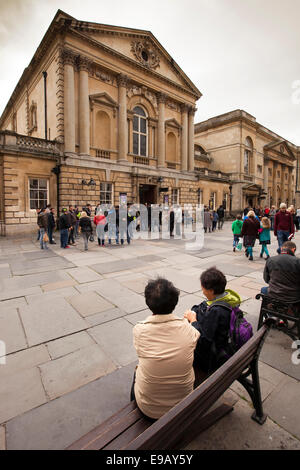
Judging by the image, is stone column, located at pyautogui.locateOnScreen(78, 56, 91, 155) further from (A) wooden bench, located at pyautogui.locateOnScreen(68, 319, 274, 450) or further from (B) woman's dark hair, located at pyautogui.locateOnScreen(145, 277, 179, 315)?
(A) wooden bench, located at pyautogui.locateOnScreen(68, 319, 274, 450)

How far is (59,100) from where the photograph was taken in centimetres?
1527

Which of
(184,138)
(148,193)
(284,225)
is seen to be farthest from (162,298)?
(184,138)

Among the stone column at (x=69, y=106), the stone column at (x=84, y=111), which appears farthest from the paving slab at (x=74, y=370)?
the stone column at (x=84, y=111)

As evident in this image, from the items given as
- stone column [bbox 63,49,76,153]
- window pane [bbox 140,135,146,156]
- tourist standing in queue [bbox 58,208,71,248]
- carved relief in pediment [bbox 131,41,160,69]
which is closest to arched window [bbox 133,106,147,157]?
window pane [bbox 140,135,146,156]

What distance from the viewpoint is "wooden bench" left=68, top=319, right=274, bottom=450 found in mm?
1175

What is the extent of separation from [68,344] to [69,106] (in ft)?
Result: 52.9

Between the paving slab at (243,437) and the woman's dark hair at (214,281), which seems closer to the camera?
the paving slab at (243,437)

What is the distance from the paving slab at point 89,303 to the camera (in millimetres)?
4156

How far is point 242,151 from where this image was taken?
3134 centimetres

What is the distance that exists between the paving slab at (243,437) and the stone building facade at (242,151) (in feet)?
99.6

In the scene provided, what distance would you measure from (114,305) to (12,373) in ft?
6.46

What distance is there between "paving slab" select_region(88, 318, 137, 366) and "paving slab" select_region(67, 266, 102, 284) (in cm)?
232

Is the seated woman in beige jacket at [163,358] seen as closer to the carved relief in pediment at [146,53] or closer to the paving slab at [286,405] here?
the paving slab at [286,405]

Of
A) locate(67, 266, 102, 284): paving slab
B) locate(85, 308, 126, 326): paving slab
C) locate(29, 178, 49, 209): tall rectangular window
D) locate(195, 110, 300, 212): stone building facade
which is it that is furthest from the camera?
locate(195, 110, 300, 212): stone building facade
